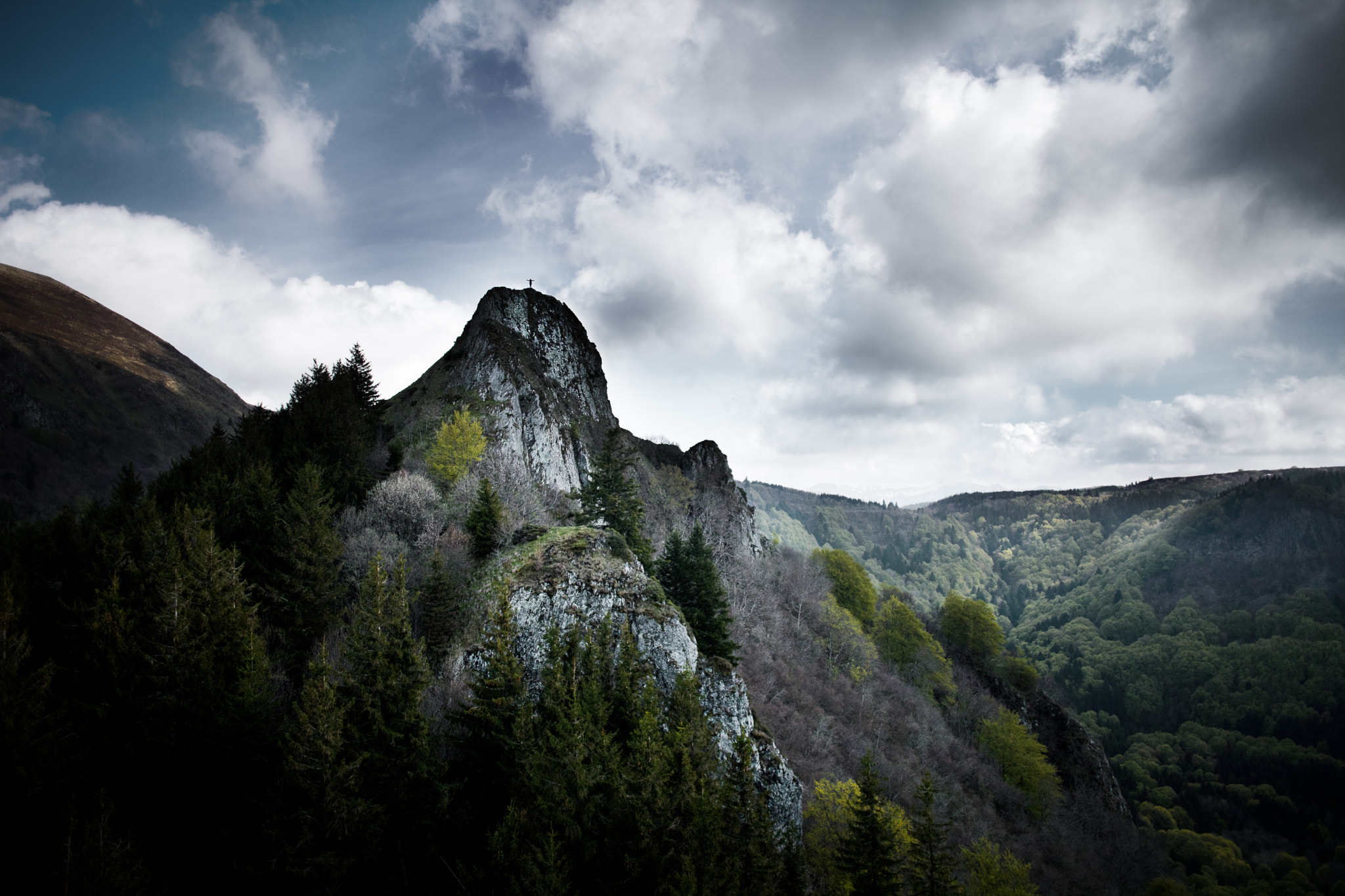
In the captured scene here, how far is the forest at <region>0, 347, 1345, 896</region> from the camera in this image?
14297 millimetres

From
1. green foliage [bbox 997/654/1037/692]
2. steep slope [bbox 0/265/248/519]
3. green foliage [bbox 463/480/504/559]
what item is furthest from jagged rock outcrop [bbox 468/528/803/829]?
steep slope [bbox 0/265/248/519]

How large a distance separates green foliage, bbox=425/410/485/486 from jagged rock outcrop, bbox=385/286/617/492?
11998mm

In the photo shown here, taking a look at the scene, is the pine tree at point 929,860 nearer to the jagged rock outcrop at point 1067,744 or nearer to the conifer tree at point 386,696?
the conifer tree at point 386,696

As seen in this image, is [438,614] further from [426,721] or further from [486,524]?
[426,721]

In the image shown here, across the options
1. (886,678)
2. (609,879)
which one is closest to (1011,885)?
(609,879)

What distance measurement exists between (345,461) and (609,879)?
2900 centimetres

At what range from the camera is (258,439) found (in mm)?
33812

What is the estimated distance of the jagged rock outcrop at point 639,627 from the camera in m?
22.4

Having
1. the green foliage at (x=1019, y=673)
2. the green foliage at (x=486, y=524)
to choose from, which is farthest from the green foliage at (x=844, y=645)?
the green foliage at (x=486, y=524)

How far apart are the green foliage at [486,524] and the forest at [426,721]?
0.62 feet

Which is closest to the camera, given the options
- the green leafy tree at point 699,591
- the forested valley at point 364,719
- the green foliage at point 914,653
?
the forested valley at point 364,719

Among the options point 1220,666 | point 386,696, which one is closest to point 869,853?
point 386,696

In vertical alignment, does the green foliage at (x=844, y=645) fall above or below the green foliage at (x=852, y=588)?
below

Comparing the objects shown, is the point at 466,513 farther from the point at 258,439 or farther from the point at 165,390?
the point at 165,390
